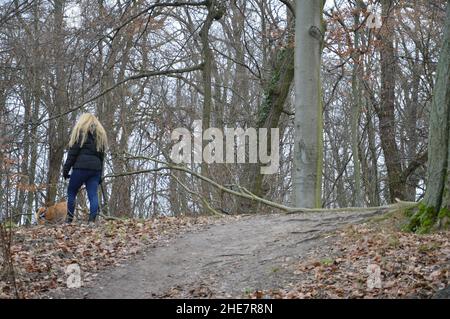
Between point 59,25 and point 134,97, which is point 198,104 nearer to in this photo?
point 134,97

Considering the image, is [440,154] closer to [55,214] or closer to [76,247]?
[76,247]

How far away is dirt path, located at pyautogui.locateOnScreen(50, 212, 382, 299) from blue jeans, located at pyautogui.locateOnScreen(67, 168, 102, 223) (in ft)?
6.78

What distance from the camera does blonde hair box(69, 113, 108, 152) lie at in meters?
10.1

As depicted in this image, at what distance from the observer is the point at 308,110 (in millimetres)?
11234

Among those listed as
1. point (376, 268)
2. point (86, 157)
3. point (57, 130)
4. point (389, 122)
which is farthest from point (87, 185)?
point (389, 122)

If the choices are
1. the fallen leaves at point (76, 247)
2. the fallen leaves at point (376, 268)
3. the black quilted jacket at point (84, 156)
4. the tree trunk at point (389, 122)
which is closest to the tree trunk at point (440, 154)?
the fallen leaves at point (376, 268)

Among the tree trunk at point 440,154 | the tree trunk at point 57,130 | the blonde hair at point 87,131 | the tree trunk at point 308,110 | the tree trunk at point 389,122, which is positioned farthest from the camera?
the tree trunk at point 57,130

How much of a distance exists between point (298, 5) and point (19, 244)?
6.61 meters

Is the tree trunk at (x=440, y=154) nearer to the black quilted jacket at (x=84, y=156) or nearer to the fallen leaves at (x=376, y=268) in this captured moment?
the fallen leaves at (x=376, y=268)

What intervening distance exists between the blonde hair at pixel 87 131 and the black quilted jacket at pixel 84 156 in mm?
66

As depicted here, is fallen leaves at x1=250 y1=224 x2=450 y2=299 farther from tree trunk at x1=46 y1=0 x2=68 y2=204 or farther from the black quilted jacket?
tree trunk at x1=46 y1=0 x2=68 y2=204

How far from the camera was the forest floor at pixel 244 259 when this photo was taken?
233 inches

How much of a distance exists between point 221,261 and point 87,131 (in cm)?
385

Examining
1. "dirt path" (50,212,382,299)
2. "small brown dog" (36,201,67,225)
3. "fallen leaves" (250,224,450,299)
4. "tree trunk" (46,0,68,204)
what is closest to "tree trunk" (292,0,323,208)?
"dirt path" (50,212,382,299)
